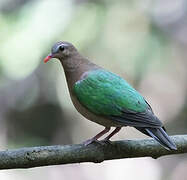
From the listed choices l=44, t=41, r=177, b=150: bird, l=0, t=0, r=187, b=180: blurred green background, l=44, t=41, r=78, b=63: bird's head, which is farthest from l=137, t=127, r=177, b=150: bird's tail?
l=0, t=0, r=187, b=180: blurred green background

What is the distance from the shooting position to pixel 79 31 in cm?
840

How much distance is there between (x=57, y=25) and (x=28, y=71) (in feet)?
2.84

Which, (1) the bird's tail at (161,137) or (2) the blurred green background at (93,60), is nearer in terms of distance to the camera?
(1) the bird's tail at (161,137)

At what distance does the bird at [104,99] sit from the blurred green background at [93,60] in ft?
8.46

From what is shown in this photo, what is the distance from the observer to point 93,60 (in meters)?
9.35

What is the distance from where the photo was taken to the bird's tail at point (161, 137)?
14.9 ft

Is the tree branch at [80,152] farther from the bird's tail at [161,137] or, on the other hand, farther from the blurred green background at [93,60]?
the blurred green background at [93,60]

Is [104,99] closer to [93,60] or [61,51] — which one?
[61,51]

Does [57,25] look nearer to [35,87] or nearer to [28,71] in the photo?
[28,71]

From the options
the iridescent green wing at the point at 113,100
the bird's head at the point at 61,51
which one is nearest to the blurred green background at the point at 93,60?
the bird's head at the point at 61,51

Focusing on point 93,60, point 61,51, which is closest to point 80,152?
point 61,51

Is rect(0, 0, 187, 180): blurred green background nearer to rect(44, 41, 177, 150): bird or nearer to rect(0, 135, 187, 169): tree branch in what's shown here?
rect(44, 41, 177, 150): bird

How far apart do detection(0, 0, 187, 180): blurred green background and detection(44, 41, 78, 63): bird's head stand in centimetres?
251

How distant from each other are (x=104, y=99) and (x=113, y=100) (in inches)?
3.7
